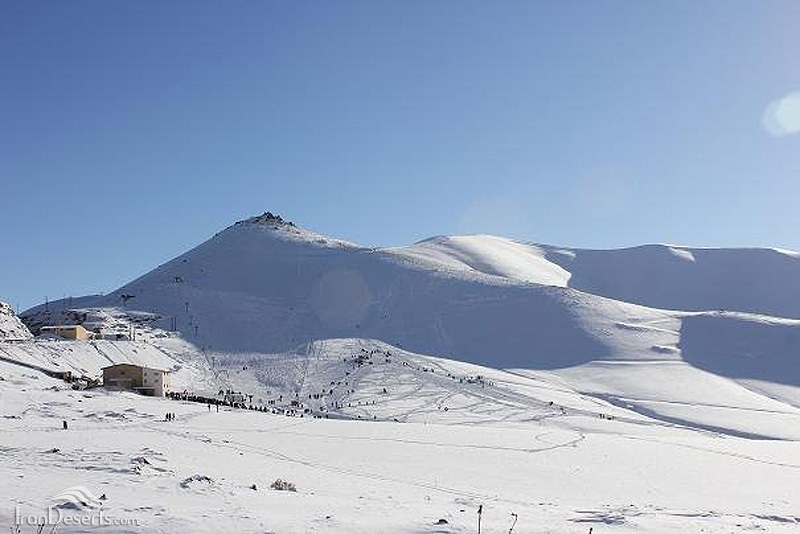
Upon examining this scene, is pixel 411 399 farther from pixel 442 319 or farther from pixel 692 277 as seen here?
pixel 692 277

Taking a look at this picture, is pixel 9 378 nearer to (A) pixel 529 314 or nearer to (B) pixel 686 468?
(B) pixel 686 468

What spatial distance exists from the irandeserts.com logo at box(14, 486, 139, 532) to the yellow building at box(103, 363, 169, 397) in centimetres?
3962

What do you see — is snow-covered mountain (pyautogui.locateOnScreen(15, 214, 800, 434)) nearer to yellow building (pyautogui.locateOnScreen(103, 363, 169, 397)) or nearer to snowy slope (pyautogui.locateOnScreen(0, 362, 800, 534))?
yellow building (pyautogui.locateOnScreen(103, 363, 169, 397))

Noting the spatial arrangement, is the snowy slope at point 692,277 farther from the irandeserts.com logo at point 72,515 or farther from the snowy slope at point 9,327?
the irandeserts.com logo at point 72,515

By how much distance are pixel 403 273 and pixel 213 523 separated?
108 m

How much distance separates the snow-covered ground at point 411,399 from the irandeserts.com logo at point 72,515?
230 millimetres

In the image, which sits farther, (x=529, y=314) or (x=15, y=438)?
(x=529, y=314)

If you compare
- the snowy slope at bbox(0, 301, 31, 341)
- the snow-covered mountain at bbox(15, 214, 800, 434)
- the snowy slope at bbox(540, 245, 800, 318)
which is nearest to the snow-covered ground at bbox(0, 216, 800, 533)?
the snow-covered mountain at bbox(15, 214, 800, 434)

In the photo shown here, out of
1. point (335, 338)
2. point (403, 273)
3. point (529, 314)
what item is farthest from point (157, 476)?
Answer: point (403, 273)

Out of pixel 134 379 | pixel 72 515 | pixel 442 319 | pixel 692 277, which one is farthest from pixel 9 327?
pixel 692 277

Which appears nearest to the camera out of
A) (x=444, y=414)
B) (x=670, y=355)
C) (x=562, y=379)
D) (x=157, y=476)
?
(x=157, y=476)

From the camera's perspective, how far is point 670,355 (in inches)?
3344

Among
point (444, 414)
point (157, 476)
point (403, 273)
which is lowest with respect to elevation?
point (444, 414)

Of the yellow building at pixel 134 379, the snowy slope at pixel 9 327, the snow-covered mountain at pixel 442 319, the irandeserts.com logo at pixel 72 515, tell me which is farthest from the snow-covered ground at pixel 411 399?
the snowy slope at pixel 9 327
